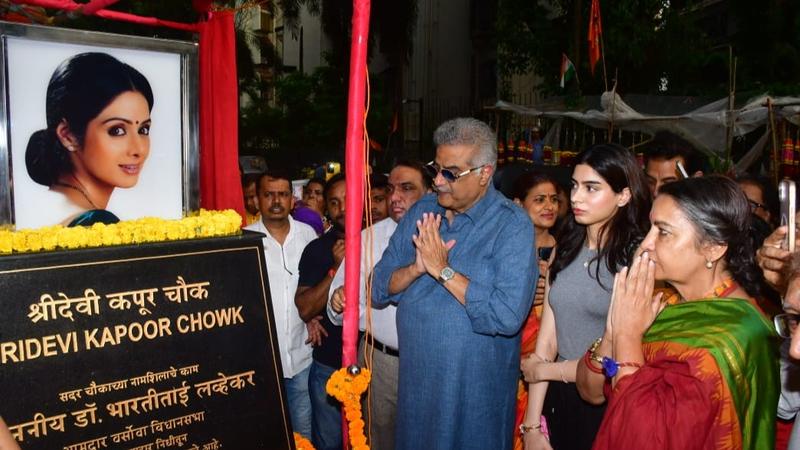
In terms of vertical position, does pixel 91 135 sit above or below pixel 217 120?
below

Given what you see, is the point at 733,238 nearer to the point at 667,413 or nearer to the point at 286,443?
the point at 667,413

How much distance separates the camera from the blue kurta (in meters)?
2.82

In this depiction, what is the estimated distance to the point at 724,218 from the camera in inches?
88.0

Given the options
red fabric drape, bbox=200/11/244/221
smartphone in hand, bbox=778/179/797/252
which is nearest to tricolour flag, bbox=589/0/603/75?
red fabric drape, bbox=200/11/244/221

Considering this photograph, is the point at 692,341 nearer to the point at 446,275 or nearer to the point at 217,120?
the point at 446,275

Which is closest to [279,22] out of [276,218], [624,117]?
[624,117]

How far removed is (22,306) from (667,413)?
7.14 ft

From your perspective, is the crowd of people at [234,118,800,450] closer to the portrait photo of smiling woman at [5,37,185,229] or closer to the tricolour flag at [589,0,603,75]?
the portrait photo of smiling woman at [5,37,185,229]

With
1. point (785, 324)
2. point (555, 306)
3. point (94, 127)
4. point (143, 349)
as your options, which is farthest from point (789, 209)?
point (94, 127)

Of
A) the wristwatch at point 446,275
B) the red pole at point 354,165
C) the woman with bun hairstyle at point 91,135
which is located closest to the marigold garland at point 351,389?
the red pole at point 354,165

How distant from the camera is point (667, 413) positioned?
1980 mm

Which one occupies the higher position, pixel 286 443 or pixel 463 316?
pixel 463 316

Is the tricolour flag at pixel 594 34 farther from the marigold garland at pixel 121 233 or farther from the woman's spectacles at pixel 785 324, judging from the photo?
the woman's spectacles at pixel 785 324

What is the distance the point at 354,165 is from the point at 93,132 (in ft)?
3.88
